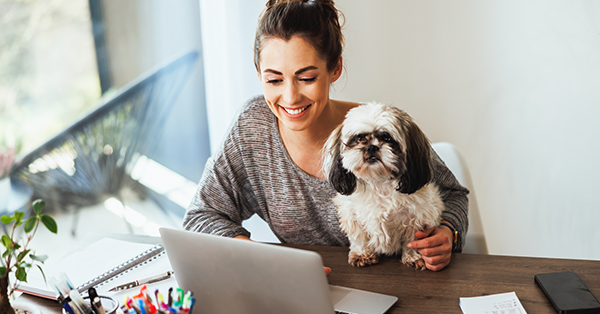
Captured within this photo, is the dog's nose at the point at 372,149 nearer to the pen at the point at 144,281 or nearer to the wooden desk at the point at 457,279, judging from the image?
the wooden desk at the point at 457,279

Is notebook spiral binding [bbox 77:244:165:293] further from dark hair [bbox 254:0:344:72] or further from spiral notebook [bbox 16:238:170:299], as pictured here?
dark hair [bbox 254:0:344:72]

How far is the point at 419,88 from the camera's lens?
2229 mm

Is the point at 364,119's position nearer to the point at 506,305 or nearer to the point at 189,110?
the point at 506,305

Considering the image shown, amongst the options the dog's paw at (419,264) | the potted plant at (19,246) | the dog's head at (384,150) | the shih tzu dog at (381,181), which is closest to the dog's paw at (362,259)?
the shih tzu dog at (381,181)

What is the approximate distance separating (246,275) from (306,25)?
2.60ft

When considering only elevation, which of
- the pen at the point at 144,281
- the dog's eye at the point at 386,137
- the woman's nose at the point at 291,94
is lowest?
the pen at the point at 144,281

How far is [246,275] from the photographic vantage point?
0.86 metres

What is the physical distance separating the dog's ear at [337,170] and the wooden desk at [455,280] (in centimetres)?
22

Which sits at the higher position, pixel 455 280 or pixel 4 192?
pixel 4 192

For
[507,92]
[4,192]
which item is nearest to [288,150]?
[507,92]

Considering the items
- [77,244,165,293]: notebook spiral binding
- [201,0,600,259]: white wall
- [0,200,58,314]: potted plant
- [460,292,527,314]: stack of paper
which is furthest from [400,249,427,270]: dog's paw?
[201,0,600,259]: white wall

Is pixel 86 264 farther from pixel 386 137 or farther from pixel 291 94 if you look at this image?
pixel 386 137

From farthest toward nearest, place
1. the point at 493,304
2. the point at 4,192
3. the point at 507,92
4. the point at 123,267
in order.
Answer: the point at 4,192
the point at 507,92
the point at 123,267
the point at 493,304

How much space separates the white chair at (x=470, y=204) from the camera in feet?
5.04
